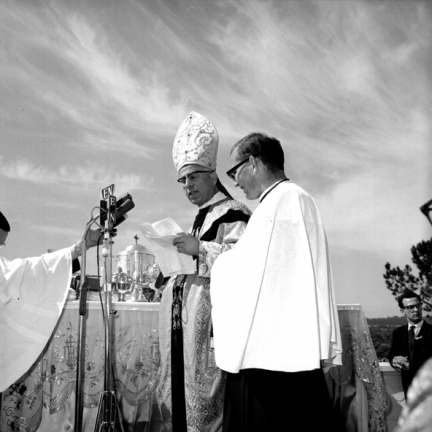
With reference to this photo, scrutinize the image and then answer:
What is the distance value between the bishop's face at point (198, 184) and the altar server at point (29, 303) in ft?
2.24

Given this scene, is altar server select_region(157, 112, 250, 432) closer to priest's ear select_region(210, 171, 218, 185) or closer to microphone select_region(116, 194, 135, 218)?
priest's ear select_region(210, 171, 218, 185)

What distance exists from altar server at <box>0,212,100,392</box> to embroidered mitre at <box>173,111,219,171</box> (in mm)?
815

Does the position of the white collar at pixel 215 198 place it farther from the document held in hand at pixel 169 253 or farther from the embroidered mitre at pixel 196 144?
the document held in hand at pixel 169 253

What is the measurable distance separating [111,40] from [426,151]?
17.5ft

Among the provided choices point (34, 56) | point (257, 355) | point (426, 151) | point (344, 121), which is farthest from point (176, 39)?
point (257, 355)

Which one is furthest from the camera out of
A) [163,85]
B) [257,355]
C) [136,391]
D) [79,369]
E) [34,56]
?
[163,85]

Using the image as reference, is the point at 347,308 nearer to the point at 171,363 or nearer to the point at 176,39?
the point at 171,363

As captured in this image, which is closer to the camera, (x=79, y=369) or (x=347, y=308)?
(x=79, y=369)

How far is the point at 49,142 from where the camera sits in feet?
22.8

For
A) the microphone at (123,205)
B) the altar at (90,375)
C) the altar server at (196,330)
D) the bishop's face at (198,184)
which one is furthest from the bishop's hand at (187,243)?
the altar at (90,375)

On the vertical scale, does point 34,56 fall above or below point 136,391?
above

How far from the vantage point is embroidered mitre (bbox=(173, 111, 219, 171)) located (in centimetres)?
371

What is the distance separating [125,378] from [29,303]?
0.81 metres

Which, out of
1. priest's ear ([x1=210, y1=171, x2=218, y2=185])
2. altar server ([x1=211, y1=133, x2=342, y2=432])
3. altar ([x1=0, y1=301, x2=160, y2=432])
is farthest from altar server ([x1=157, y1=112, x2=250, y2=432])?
altar server ([x1=211, y1=133, x2=342, y2=432])
